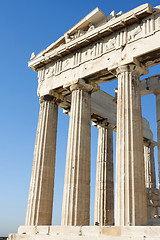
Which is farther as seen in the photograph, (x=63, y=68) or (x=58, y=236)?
(x=63, y=68)

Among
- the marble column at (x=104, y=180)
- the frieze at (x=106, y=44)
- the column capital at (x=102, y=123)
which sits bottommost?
the marble column at (x=104, y=180)

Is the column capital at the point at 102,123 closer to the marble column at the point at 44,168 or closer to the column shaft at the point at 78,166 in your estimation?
the marble column at the point at 44,168

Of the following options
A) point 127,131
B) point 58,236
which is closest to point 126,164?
point 127,131

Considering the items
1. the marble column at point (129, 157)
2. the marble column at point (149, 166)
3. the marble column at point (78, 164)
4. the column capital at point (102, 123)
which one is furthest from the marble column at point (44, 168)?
the marble column at point (149, 166)

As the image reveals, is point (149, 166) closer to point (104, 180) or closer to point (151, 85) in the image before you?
point (104, 180)

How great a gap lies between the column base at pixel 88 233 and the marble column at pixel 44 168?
2.25m

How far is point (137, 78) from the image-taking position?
20422 mm

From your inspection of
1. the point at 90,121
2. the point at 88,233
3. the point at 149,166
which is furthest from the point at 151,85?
the point at 88,233

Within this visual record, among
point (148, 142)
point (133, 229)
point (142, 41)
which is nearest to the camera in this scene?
point (133, 229)

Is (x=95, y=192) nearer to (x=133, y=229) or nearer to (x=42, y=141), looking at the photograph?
(x=42, y=141)

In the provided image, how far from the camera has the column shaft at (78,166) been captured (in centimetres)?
1998

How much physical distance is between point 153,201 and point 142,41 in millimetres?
13257

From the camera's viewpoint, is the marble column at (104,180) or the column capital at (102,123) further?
the column capital at (102,123)

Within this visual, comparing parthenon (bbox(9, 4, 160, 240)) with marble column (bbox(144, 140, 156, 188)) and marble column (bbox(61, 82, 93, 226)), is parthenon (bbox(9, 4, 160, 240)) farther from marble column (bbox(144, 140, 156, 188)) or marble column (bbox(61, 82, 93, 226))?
marble column (bbox(144, 140, 156, 188))
